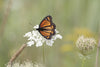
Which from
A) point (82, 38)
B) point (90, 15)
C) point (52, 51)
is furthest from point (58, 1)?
point (82, 38)

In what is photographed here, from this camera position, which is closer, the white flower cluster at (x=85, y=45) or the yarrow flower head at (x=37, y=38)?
the yarrow flower head at (x=37, y=38)

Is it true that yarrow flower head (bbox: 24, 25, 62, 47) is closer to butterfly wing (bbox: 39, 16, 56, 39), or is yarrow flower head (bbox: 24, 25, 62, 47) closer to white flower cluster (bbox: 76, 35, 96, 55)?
butterfly wing (bbox: 39, 16, 56, 39)

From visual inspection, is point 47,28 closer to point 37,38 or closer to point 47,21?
point 47,21

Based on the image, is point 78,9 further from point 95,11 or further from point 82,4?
point 95,11

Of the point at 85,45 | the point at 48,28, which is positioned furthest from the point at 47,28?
the point at 85,45

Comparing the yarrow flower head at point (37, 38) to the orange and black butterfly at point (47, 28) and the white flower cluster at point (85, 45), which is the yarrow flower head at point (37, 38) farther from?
the white flower cluster at point (85, 45)

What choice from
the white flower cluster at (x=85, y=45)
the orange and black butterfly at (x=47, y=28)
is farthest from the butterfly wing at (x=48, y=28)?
the white flower cluster at (x=85, y=45)

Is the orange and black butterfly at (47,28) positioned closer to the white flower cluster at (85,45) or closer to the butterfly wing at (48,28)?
the butterfly wing at (48,28)

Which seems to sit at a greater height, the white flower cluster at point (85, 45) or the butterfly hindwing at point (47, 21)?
the butterfly hindwing at point (47, 21)
